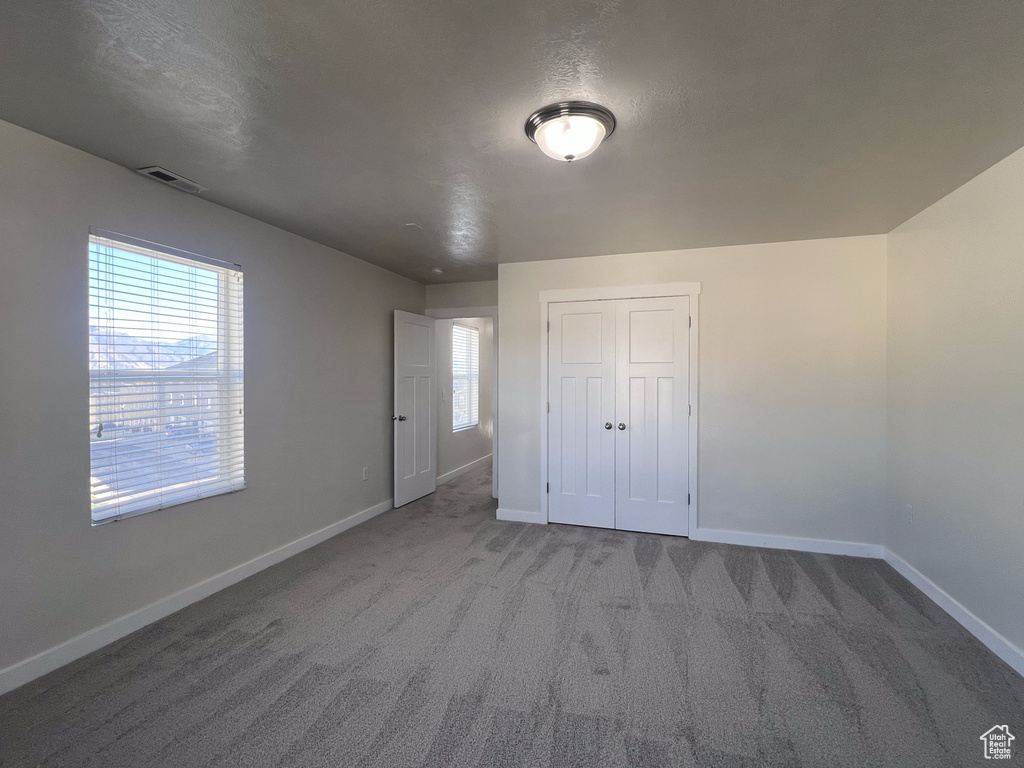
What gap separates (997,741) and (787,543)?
1.97m

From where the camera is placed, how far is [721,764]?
168cm

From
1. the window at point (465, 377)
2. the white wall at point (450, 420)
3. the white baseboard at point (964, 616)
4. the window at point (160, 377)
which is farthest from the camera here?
the window at point (465, 377)

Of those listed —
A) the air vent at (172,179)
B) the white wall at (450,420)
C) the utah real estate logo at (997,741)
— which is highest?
the air vent at (172,179)

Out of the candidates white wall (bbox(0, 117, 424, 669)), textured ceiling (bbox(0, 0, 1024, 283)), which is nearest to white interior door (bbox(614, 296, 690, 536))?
textured ceiling (bbox(0, 0, 1024, 283))

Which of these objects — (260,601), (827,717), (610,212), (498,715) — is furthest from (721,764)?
(610,212)

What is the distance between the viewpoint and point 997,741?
5.87 feet

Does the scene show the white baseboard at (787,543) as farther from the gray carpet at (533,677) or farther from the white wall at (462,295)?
the white wall at (462,295)

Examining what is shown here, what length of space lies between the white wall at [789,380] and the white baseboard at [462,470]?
3.18 meters

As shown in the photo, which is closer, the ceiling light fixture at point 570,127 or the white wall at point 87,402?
the ceiling light fixture at point 570,127

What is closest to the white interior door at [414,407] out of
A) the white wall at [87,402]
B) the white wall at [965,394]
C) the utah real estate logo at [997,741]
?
the white wall at [87,402]

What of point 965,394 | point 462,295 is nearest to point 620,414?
point 965,394

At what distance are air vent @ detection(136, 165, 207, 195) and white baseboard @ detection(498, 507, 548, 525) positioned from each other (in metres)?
3.39

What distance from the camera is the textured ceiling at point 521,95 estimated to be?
1405mm

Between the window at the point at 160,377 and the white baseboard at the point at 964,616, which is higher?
the window at the point at 160,377
